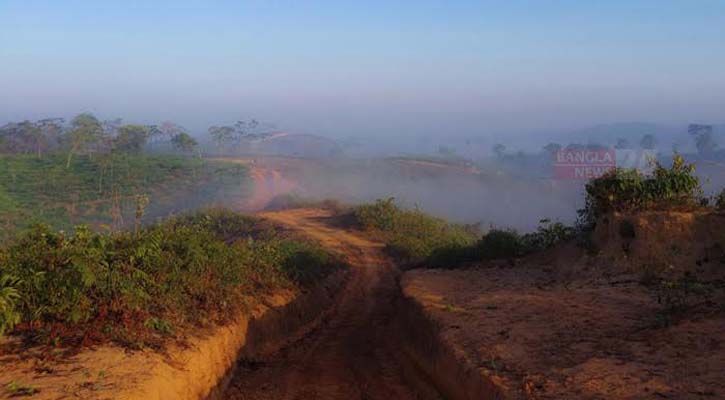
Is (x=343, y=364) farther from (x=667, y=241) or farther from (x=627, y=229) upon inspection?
(x=667, y=241)

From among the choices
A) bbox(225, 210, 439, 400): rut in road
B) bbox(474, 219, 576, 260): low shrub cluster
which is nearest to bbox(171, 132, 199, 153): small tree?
bbox(225, 210, 439, 400): rut in road

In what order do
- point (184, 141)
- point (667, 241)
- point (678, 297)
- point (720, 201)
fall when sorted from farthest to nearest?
point (184, 141) → point (720, 201) → point (667, 241) → point (678, 297)

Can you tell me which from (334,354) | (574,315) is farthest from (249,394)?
(574,315)

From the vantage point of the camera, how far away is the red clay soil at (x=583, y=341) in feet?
15.6

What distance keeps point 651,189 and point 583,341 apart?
18.3 ft

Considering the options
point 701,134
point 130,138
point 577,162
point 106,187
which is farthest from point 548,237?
point 701,134

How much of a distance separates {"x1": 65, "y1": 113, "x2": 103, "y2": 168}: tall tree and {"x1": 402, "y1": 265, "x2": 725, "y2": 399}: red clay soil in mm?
48849

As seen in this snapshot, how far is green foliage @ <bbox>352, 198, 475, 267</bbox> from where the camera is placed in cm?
2035

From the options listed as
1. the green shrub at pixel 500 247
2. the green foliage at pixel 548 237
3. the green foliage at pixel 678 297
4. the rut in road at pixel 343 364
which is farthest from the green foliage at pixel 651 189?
the rut in road at pixel 343 364

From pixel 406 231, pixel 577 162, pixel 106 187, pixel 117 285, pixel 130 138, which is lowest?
pixel 106 187

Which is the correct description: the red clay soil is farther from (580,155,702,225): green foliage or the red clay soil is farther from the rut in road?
(580,155,702,225): green foliage

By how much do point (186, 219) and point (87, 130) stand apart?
30.8 meters

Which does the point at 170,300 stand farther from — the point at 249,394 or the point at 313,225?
the point at 313,225

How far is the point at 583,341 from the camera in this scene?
238 inches
